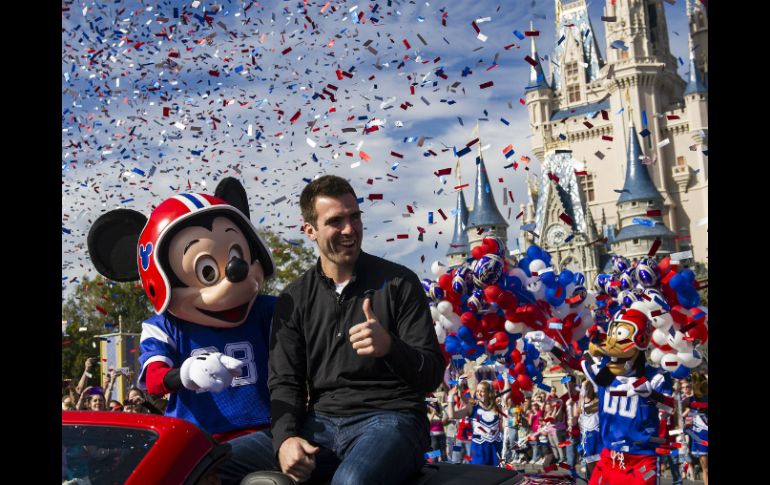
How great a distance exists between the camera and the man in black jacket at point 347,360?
9.02 feet

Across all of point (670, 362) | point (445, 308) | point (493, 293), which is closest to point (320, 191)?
point (670, 362)

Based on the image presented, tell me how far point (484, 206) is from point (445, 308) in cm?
5503

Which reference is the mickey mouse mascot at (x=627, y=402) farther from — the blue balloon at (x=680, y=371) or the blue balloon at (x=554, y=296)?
the blue balloon at (x=554, y=296)

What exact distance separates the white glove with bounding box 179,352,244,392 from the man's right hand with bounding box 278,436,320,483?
26.9 inches

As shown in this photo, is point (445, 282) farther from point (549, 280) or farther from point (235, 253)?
point (235, 253)

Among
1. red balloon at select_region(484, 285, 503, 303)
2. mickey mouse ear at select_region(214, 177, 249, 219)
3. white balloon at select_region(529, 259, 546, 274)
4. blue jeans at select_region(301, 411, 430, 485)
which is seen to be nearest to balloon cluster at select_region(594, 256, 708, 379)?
white balloon at select_region(529, 259, 546, 274)

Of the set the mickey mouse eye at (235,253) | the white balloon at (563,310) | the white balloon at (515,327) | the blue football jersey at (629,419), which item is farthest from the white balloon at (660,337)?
the mickey mouse eye at (235,253)

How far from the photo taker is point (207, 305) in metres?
4.02

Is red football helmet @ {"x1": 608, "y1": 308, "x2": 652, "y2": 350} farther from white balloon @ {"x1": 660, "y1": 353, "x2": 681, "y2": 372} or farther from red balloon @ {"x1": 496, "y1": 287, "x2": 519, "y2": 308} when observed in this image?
red balloon @ {"x1": 496, "y1": 287, "x2": 519, "y2": 308}

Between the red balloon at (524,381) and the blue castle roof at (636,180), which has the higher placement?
the blue castle roof at (636,180)

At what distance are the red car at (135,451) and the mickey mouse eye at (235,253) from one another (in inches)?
71.9

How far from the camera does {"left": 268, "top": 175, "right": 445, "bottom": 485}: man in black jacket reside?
108 inches
